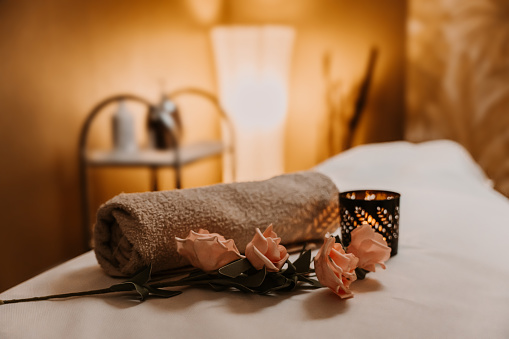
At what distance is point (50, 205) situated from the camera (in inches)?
64.4

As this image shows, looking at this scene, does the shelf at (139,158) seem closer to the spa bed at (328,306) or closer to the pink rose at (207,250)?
the spa bed at (328,306)

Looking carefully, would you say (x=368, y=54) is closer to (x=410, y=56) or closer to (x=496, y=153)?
(x=410, y=56)

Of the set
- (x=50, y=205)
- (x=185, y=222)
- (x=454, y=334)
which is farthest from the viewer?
→ (x=50, y=205)

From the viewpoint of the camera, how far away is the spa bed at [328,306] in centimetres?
46

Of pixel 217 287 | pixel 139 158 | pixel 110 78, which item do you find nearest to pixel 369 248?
pixel 217 287

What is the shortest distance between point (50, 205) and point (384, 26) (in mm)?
1609

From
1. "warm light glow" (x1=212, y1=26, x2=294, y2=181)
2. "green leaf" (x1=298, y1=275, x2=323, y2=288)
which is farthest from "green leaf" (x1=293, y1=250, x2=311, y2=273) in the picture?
"warm light glow" (x1=212, y1=26, x2=294, y2=181)

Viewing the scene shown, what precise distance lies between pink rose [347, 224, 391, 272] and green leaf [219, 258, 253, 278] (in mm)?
124

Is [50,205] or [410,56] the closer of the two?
[50,205]

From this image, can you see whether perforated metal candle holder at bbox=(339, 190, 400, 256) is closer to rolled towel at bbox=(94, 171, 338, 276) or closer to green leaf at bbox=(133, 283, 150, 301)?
rolled towel at bbox=(94, 171, 338, 276)

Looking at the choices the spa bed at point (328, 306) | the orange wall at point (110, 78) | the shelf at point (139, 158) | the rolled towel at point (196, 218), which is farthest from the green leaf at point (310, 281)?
the orange wall at point (110, 78)

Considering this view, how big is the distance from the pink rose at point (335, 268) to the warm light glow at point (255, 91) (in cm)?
177

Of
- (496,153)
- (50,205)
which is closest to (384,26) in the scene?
(496,153)

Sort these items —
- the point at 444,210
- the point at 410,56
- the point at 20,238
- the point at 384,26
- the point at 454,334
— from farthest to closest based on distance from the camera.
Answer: the point at 384,26 → the point at 410,56 → the point at 20,238 → the point at 444,210 → the point at 454,334
